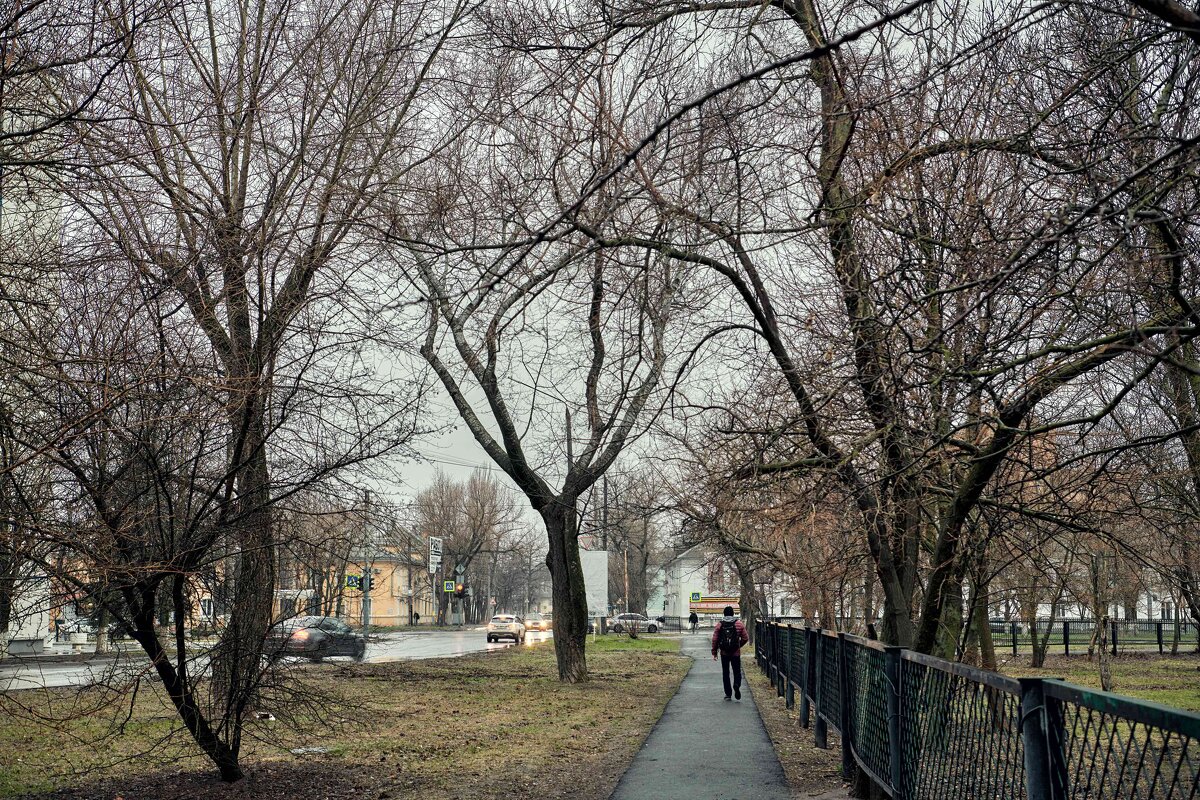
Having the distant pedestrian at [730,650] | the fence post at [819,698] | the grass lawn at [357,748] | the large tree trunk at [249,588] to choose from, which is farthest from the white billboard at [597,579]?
the large tree trunk at [249,588]

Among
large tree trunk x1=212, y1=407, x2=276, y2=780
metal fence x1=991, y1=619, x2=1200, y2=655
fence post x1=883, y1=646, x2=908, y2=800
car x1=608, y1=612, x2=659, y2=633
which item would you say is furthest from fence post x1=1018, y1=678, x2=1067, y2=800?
car x1=608, y1=612, x2=659, y2=633

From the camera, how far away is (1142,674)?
31516mm

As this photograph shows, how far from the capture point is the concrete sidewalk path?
960 cm

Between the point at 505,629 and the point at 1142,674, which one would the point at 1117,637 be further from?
the point at 505,629

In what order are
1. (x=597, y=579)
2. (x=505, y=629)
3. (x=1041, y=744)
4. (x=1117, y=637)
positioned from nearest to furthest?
(x=1041, y=744) < (x=597, y=579) < (x=1117, y=637) < (x=505, y=629)

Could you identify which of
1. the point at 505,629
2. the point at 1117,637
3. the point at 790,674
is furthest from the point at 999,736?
the point at 505,629

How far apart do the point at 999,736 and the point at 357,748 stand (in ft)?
29.9

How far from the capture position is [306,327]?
29.0 feet

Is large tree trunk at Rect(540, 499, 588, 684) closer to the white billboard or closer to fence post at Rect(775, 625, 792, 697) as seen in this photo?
fence post at Rect(775, 625, 792, 697)

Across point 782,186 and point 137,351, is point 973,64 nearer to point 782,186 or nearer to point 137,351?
point 782,186

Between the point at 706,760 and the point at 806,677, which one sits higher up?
the point at 806,677

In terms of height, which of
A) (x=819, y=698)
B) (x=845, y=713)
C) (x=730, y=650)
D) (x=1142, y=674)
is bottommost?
(x=1142, y=674)

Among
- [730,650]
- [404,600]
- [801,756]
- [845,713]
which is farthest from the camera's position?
[404,600]

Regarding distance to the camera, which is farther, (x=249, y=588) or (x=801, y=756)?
(x=801, y=756)
